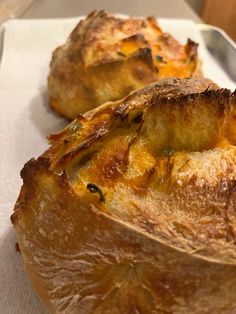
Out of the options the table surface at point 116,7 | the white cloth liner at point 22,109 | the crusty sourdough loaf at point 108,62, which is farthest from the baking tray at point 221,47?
the table surface at point 116,7

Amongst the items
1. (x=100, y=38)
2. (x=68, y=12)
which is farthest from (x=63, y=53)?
(x=68, y=12)

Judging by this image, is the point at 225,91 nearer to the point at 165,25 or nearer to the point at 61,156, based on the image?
the point at 61,156

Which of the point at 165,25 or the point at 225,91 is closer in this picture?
the point at 225,91

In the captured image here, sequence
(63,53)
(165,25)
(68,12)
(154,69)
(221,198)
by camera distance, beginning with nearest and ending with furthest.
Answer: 1. (221,198)
2. (154,69)
3. (63,53)
4. (165,25)
5. (68,12)

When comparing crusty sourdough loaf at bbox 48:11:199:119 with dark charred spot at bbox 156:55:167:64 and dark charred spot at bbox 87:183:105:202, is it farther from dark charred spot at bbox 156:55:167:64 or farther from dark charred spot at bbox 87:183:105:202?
dark charred spot at bbox 87:183:105:202

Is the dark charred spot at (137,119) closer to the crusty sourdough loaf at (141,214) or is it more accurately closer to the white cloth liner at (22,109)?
the crusty sourdough loaf at (141,214)
